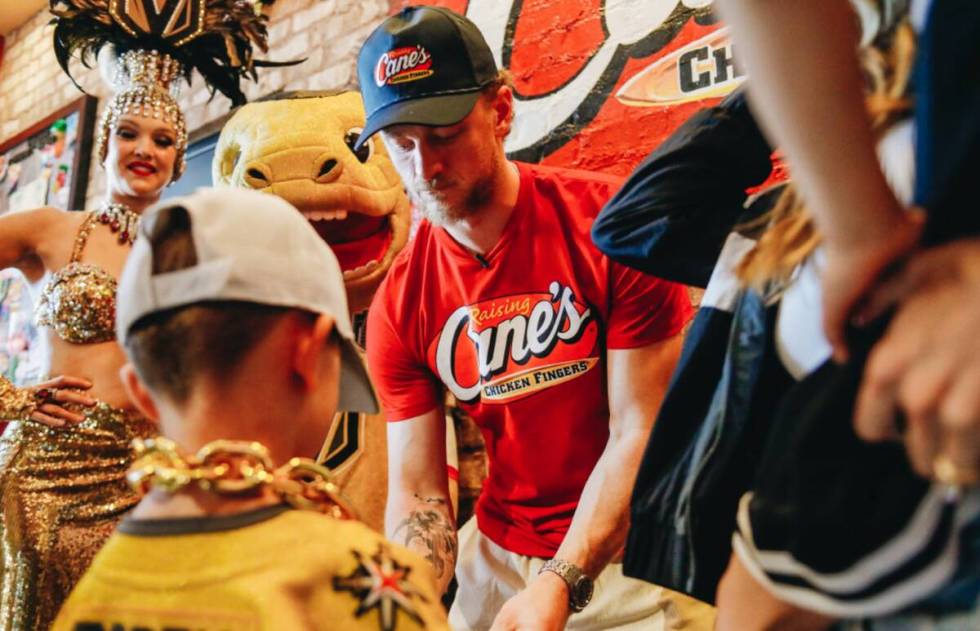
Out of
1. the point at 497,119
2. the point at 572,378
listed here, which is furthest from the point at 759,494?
the point at 497,119

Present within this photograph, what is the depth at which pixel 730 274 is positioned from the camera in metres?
0.72

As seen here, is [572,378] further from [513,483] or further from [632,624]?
[632,624]

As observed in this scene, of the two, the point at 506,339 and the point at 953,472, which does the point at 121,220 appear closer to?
the point at 506,339

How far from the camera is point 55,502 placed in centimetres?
168

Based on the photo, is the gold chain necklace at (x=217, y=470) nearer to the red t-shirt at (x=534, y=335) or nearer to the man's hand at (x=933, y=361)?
the man's hand at (x=933, y=361)

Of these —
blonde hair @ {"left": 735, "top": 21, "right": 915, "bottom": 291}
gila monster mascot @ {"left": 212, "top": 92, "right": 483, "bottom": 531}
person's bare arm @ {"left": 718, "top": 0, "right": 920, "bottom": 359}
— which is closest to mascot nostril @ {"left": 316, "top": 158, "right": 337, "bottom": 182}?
gila monster mascot @ {"left": 212, "top": 92, "right": 483, "bottom": 531}

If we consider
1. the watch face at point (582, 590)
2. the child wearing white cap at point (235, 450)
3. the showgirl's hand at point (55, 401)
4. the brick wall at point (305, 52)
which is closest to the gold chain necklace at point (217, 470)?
the child wearing white cap at point (235, 450)

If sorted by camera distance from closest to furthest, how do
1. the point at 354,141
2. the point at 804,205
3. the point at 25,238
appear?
the point at 804,205, the point at 25,238, the point at 354,141

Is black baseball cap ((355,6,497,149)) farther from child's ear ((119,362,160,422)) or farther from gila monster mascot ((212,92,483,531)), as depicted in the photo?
child's ear ((119,362,160,422))

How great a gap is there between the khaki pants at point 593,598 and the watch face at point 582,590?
0.07m

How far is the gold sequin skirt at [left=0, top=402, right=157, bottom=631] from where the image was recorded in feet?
5.32

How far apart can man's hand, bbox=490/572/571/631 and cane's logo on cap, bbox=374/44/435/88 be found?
884 mm

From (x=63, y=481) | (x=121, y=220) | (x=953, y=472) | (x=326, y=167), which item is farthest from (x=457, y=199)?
(x=953, y=472)

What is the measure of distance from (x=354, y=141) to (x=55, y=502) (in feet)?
3.62
